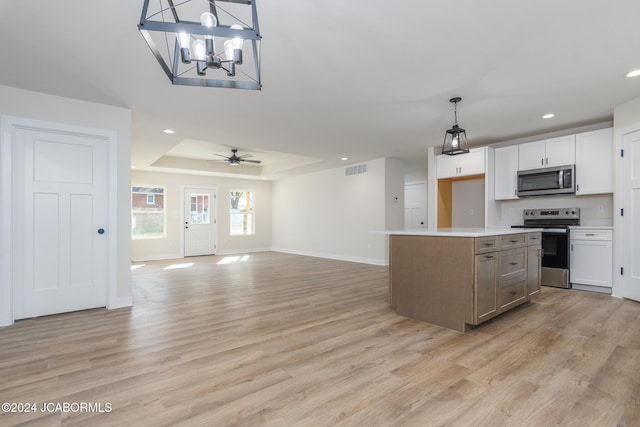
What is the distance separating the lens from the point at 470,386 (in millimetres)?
1905

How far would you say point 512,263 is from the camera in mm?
3270

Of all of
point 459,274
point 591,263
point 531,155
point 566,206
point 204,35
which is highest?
point 531,155

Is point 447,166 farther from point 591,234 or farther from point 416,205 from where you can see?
point 416,205

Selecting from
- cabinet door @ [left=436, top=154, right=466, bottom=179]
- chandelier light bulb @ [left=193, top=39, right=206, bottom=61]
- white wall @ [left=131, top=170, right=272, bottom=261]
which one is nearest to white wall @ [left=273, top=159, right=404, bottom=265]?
white wall @ [left=131, top=170, right=272, bottom=261]

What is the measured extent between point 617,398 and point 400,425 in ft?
4.38

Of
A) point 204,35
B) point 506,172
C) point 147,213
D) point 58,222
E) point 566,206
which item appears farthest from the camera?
point 147,213

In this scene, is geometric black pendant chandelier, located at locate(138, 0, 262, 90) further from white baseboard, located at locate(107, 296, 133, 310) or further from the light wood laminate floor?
white baseboard, located at locate(107, 296, 133, 310)

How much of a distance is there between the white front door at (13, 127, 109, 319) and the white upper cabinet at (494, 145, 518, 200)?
232 inches

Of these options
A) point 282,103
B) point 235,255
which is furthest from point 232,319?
point 235,255

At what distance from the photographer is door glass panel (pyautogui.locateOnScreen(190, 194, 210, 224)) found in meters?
8.91

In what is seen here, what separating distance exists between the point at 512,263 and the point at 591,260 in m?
2.04

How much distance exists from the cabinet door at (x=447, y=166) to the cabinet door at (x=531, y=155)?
0.97 meters

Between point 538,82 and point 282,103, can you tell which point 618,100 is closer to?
point 538,82

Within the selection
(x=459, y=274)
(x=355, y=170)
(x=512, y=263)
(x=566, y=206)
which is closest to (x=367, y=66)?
(x=459, y=274)
